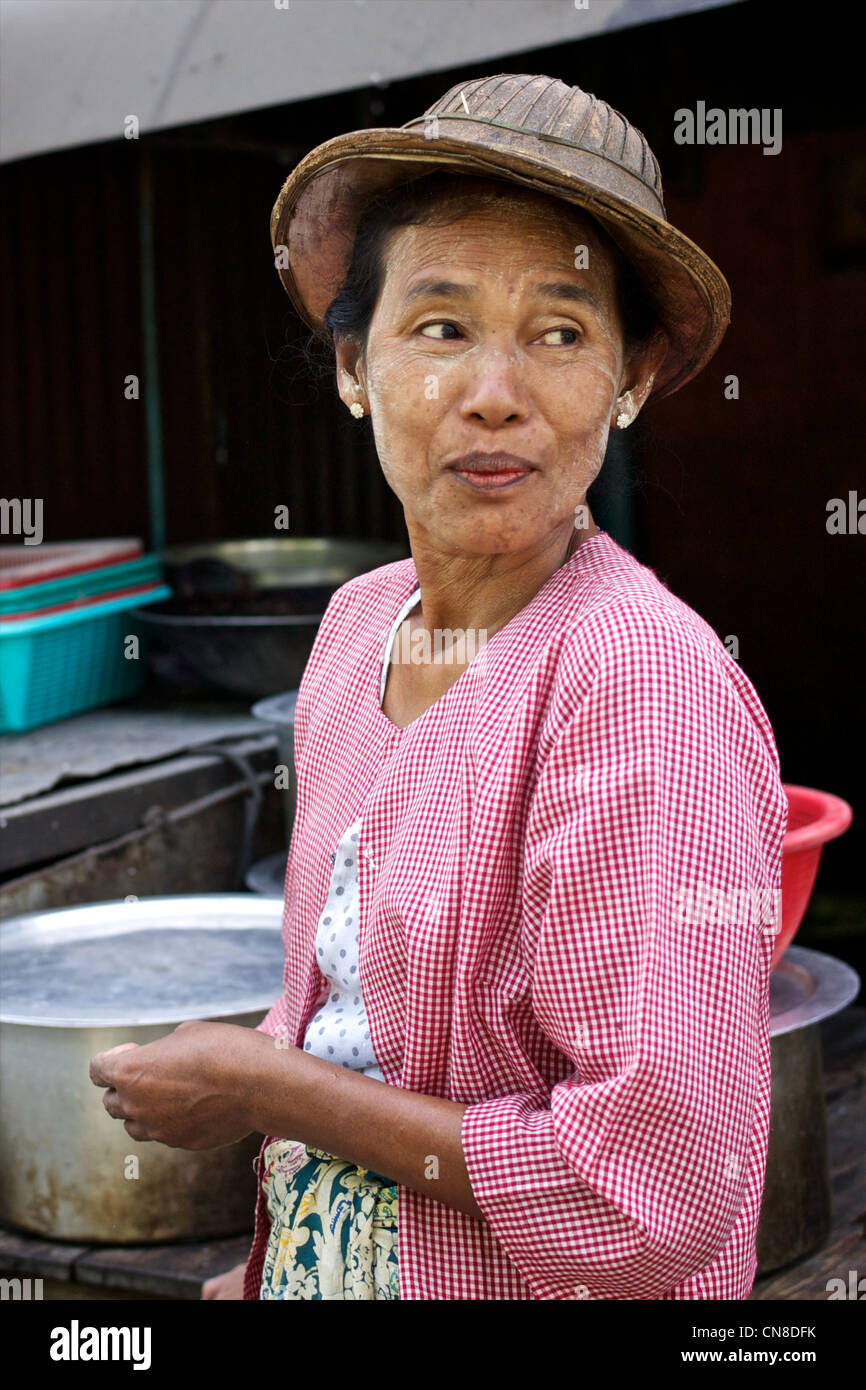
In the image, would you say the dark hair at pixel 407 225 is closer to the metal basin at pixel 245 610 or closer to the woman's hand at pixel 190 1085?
the woman's hand at pixel 190 1085

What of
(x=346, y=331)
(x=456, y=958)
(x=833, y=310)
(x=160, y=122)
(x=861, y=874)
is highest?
(x=160, y=122)

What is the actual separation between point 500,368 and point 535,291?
79mm

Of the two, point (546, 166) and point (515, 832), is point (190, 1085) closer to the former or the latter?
point (515, 832)

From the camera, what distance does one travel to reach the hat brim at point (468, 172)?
4.01 feet

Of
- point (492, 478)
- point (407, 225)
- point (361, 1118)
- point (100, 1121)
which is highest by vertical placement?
point (407, 225)

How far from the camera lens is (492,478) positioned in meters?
1.29

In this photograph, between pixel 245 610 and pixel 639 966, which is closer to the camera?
pixel 639 966

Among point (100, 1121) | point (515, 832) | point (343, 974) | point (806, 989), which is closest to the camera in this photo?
point (515, 832)

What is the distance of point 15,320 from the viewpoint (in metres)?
5.89

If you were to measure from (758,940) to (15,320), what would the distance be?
5439mm

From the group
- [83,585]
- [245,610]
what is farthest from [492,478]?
[83,585]

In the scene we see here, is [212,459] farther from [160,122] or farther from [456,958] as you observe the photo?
[456,958]

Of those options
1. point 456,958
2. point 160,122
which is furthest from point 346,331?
point 160,122

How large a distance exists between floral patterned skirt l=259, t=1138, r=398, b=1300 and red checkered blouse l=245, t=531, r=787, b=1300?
5 centimetres
